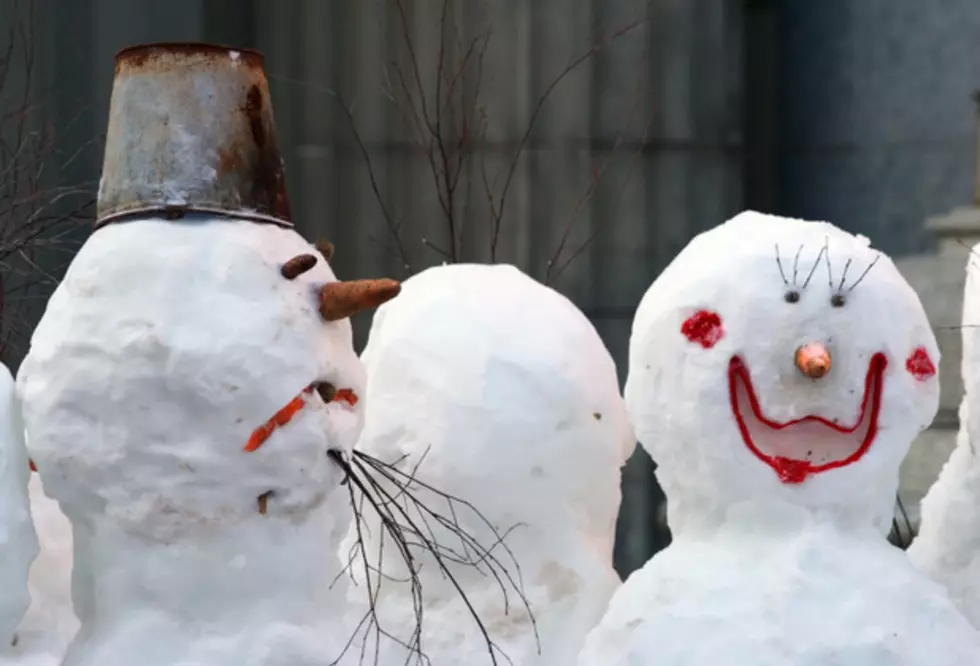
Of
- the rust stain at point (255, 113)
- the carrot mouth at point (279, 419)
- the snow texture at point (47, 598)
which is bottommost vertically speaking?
the snow texture at point (47, 598)

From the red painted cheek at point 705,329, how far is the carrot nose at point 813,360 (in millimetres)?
108

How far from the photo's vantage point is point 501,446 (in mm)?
2074

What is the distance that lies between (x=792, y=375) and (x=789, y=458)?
117 millimetres

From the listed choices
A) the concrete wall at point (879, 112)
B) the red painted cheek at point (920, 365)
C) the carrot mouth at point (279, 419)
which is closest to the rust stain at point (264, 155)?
the carrot mouth at point (279, 419)

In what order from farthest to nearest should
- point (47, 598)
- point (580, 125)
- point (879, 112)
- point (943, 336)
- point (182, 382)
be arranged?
point (879, 112)
point (580, 125)
point (943, 336)
point (47, 598)
point (182, 382)

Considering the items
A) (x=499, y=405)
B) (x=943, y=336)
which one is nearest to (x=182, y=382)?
(x=499, y=405)

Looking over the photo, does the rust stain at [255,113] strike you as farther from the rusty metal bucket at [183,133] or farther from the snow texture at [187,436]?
the snow texture at [187,436]

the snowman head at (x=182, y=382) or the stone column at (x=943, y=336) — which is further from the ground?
the snowman head at (x=182, y=382)

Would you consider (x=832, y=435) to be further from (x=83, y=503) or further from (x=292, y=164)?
(x=292, y=164)

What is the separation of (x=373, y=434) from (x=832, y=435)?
0.67 meters

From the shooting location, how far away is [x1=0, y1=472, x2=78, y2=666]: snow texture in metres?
1.84

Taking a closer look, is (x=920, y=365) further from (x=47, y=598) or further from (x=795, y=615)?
(x=47, y=598)

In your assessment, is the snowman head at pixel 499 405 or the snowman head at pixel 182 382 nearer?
the snowman head at pixel 182 382

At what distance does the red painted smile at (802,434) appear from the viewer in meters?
1.86
